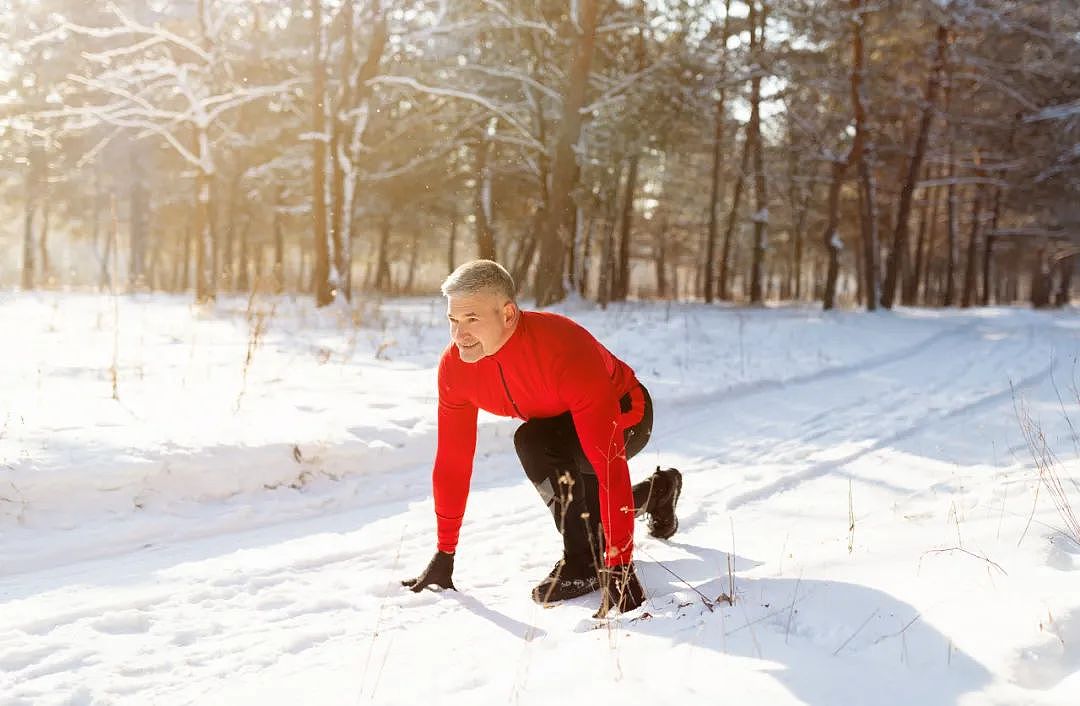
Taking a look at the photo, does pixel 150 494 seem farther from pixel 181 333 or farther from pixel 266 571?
pixel 181 333

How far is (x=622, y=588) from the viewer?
2992 millimetres

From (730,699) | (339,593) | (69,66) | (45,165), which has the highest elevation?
(69,66)

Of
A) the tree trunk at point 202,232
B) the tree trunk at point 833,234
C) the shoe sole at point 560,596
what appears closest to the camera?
the shoe sole at point 560,596

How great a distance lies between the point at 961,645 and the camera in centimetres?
237

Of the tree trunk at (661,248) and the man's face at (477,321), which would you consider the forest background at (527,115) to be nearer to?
the tree trunk at (661,248)

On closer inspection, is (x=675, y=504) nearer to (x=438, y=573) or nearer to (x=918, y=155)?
(x=438, y=573)

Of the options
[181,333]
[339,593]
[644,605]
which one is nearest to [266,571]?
[339,593]

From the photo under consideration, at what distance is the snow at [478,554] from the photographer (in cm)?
244

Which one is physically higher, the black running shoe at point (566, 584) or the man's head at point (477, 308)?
the man's head at point (477, 308)

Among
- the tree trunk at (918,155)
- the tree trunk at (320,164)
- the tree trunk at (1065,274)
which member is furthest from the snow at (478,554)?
the tree trunk at (1065,274)

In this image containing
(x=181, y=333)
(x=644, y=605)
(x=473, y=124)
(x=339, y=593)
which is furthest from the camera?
(x=473, y=124)

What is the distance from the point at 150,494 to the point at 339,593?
1.76m

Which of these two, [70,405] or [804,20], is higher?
[804,20]

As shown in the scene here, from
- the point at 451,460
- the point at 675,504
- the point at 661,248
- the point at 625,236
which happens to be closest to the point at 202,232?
the point at 625,236
